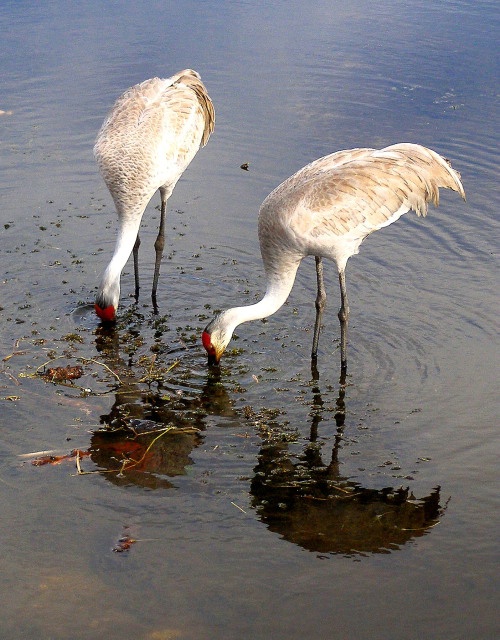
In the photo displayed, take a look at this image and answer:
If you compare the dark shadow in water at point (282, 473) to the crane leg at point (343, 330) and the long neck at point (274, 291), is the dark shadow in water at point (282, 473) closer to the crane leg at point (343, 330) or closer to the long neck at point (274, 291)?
the crane leg at point (343, 330)

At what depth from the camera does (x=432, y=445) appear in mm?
5973

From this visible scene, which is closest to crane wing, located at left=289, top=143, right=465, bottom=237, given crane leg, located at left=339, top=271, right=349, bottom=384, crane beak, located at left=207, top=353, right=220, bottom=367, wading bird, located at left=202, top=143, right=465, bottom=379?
wading bird, located at left=202, top=143, right=465, bottom=379

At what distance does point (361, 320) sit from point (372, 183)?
1.16 metres

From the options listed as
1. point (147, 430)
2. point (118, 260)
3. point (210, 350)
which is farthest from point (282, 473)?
point (118, 260)

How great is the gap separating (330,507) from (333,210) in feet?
8.20

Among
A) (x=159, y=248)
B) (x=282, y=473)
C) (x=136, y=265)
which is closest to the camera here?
(x=282, y=473)

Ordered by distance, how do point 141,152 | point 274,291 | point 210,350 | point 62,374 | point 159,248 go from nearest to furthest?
point 62,374 < point 210,350 < point 274,291 < point 141,152 < point 159,248

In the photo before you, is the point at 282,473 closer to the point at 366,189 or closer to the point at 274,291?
the point at 274,291

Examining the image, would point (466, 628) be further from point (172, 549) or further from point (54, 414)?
point (54, 414)

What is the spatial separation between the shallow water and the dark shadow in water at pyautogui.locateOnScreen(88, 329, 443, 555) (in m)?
0.02

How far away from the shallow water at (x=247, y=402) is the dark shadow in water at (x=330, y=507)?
16 millimetres

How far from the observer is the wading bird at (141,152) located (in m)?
8.18

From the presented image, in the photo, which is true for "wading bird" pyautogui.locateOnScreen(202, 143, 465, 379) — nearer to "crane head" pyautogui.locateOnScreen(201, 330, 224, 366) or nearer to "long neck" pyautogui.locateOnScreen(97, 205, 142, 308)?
"crane head" pyautogui.locateOnScreen(201, 330, 224, 366)

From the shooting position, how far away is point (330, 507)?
5410mm
